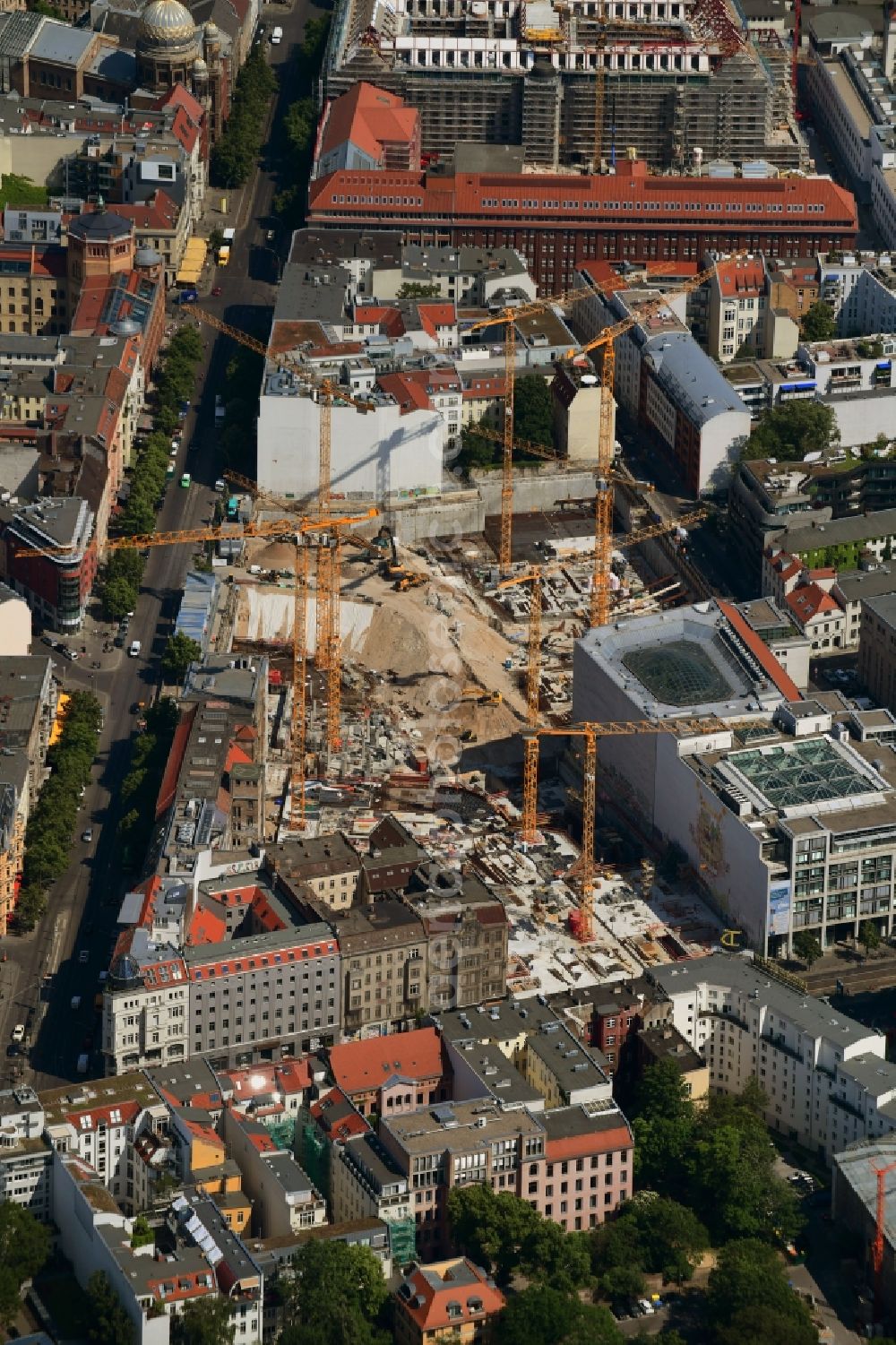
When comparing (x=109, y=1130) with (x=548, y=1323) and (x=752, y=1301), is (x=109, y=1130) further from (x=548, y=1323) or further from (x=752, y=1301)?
(x=752, y=1301)

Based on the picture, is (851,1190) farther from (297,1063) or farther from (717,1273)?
(297,1063)

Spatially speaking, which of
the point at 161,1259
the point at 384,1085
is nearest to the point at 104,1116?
the point at 161,1259

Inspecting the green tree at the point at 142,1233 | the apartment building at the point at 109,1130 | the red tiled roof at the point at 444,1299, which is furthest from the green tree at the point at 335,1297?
the apartment building at the point at 109,1130

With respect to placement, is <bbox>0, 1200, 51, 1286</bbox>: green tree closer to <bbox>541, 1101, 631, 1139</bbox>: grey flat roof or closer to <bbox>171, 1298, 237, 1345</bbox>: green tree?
<bbox>171, 1298, 237, 1345</bbox>: green tree

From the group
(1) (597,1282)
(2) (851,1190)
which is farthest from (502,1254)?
(2) (851,1190)

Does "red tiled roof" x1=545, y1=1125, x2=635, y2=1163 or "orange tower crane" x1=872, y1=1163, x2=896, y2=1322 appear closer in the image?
"orange tower crane" x1=872, y1=1163, x2=896, y2=1322

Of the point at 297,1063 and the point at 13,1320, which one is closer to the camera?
the point at 13,1320

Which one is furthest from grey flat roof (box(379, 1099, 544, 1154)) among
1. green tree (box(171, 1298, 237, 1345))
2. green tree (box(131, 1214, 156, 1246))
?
green tree (box(171, 1298, 237, 1345))
